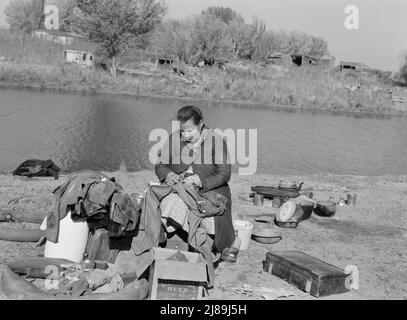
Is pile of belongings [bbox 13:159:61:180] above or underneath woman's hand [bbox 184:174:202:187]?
underneath

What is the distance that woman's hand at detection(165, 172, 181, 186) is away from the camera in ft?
14.0

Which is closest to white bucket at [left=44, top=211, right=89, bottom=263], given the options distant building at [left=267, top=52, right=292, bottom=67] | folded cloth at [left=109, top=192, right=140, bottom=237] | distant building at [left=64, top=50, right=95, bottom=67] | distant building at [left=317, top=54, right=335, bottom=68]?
folded cloth at [left=109, top=192, right=140, bottom=237]

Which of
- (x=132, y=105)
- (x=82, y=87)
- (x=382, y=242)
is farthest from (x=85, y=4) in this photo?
(x=382, y=242)

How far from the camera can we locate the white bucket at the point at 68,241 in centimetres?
402

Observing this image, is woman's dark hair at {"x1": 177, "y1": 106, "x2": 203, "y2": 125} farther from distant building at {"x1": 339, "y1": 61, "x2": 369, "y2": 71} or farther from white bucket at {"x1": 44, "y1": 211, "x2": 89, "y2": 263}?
distant building at {"x1": 339, "y1": 61, "x2": 369, "y2": 71}

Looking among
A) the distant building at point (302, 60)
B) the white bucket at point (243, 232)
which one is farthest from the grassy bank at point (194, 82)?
the white bucket at point (243, 232)

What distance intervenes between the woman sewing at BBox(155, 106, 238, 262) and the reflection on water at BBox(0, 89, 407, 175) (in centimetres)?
676

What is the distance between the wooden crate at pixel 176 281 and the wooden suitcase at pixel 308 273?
2.91ft

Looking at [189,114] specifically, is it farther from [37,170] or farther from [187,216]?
[37,170]

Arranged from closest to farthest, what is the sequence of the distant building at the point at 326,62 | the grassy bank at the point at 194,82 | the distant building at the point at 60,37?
1. the grassy bank at the point at 194,82
2. the distant building at the point at 60,37
3. the distant building at the point at 326,62

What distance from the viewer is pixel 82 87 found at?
2830 centimetres

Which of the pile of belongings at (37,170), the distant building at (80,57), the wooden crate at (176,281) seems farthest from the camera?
the distant building at (80,57)

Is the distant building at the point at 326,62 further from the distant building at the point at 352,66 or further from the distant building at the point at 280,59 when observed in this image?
the distant building at the point at 280,59

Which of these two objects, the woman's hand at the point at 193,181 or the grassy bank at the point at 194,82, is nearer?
the woman's hand at the point at 193,181
